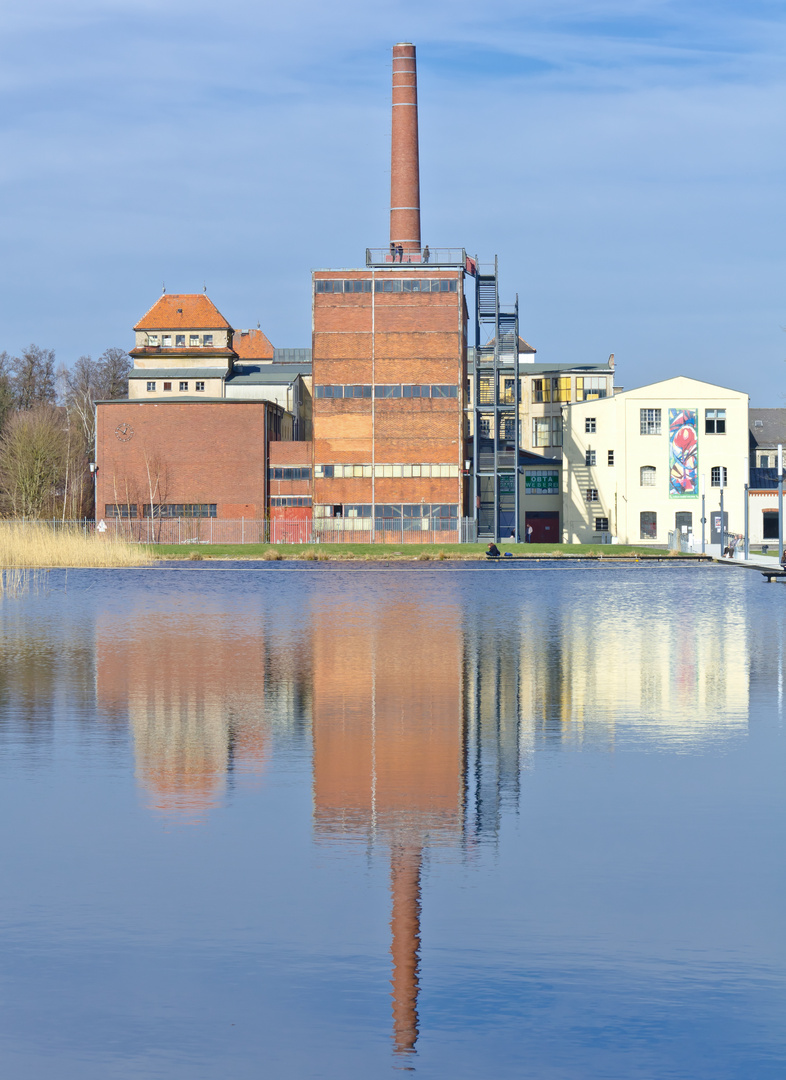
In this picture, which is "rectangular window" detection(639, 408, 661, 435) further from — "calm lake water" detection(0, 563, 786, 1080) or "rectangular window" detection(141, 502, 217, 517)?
"calm lake water" detection(0, 563, 786, 1080)

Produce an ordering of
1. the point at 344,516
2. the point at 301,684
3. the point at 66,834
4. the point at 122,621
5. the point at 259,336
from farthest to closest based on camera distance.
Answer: the point at 259,336, the point at 344,516, the point at 122,621, the point at 301,684, the point at 66,834

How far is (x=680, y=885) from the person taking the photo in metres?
8.02

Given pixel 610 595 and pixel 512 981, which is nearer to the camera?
pixel 512 981

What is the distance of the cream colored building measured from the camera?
306ft

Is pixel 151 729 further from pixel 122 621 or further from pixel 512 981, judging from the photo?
pixel 122 621

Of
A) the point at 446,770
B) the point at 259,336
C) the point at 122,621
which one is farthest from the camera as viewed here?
the point at 259,336

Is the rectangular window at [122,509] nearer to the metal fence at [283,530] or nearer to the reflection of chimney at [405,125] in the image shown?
the metal fence at [283,530]

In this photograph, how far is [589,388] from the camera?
10938 centimetres

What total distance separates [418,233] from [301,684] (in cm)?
6762

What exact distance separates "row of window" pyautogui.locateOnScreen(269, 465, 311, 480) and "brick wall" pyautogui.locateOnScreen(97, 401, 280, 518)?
1.19 meters

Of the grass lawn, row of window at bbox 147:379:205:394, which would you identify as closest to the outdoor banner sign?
the grass lawn

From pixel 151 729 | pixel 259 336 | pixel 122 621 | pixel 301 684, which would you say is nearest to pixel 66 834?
pixel 151 729

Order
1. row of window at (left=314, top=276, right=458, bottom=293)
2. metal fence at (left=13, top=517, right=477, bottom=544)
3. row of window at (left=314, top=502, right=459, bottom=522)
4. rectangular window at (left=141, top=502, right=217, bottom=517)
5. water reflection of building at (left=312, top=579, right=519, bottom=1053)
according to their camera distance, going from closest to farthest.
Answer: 1. water reflection of building at (left=312, top=579, right=519, bottom=1053)
2. row of window at (left=314, top=276, right=458, bottom=293)
3. metal fence at (left=13, top=517, right=477, bottom=544)
4. row of window at (left=314, top=502, right=459, bottom=522)
5. rectangular window at (left=141, top=502, right=217, bottom=517)

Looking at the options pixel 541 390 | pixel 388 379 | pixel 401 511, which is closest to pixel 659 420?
pixel 541 390
